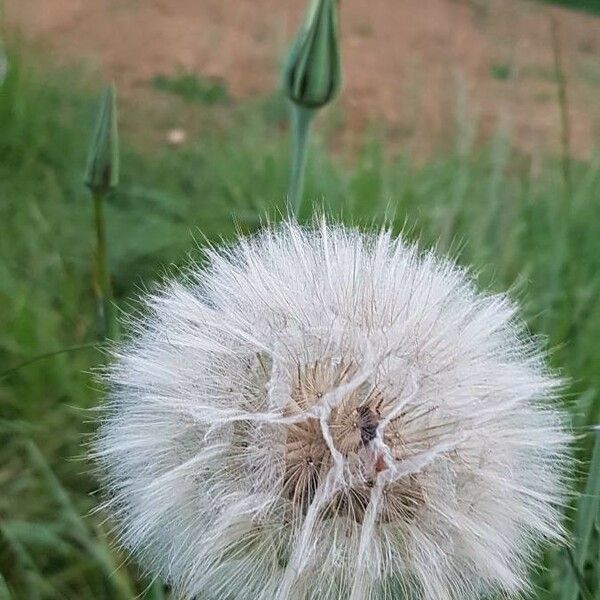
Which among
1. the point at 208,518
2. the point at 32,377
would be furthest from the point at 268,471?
the point at 32,377

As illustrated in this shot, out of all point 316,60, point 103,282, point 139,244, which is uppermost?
point 316,60

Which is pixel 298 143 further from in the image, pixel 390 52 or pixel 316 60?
pixel 390 52

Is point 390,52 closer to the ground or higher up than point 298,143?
closer to the ground

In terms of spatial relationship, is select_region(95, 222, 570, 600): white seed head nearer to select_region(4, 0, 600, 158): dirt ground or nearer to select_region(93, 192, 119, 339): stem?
select_region(93, 192, 119, 339): stem

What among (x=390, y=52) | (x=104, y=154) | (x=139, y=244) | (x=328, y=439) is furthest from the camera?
(x=390, y=52)

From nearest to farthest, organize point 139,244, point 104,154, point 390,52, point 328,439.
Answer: point 328,439, point 104,154, point 139,244, point 390,52

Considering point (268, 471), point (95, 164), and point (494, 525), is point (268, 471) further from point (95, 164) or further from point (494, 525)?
point (95, 164)

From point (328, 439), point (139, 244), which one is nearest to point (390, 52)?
point (139, 244)

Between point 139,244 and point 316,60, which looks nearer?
point 316,60
